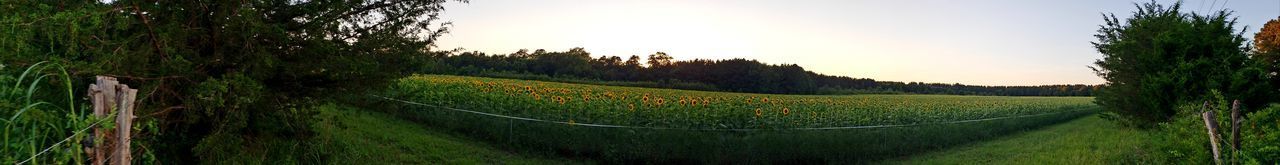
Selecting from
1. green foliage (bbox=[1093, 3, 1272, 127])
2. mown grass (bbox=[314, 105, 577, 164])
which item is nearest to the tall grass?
mown grass (bbox=[314, 105, 577, 164])

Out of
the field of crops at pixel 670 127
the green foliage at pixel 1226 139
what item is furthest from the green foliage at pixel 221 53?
the green foliage at pixel 1226 139

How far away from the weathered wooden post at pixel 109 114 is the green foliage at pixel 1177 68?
41.0 ft

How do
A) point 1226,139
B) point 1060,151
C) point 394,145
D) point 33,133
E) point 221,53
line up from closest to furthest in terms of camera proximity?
point 33,133, point 221,53, point 1226,139, point 394,145, point 1060,151

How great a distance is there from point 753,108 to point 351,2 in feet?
24.3

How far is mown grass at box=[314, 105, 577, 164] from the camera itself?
7355mm

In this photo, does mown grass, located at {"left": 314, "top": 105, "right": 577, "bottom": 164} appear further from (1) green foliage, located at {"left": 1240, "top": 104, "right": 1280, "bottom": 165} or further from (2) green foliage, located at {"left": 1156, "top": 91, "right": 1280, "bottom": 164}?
(1) green foliage, located at {"left": 1240, "top": 104, "right": 1280, "bottom": 165}

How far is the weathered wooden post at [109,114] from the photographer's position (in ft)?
10.3

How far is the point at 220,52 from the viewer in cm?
537

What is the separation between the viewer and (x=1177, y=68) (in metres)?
11.2

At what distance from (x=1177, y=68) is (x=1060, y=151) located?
219cm

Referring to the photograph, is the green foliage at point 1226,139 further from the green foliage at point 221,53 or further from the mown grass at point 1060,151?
the green foliage at point 221,53

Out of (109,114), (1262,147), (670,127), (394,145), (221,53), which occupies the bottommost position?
(394,145)

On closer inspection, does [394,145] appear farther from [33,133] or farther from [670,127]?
[33,133]

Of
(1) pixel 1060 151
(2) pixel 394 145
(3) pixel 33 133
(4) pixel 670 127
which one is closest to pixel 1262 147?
(1) pixel 1060 151
